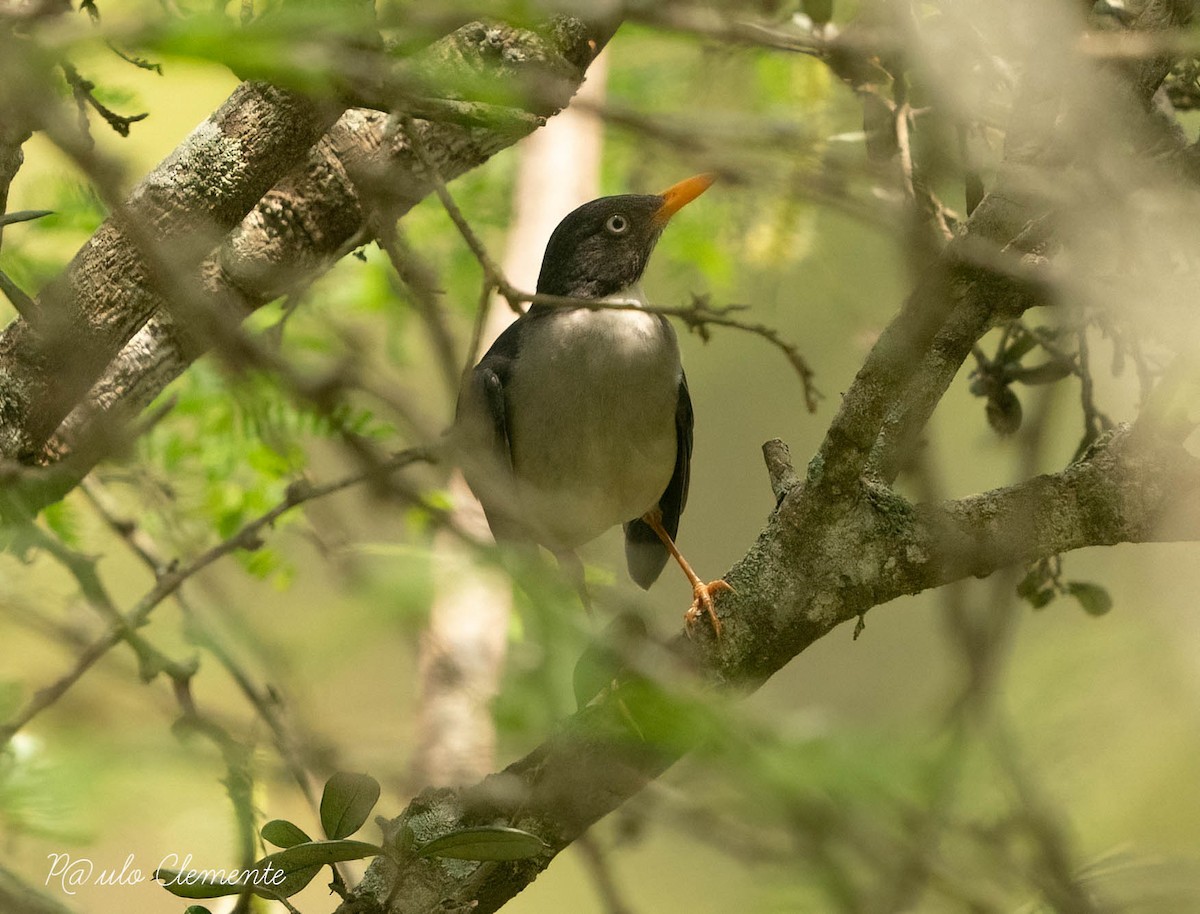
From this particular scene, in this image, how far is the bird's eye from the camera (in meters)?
5.01

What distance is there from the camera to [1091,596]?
130 inches

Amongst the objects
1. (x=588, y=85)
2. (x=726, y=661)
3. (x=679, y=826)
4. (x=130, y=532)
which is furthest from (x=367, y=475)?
(x=588, y=85)

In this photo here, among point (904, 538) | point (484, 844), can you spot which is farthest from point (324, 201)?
point (484, 844)

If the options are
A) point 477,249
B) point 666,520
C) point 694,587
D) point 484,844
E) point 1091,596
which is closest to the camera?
point 484,844

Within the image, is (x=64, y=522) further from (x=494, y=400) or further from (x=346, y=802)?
(x=346, y=802)

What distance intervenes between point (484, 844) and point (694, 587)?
77.7 inches

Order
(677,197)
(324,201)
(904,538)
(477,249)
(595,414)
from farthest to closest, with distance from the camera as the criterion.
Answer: (677,197) → (595,414) → (324,201) → (904,538) → (477,249)

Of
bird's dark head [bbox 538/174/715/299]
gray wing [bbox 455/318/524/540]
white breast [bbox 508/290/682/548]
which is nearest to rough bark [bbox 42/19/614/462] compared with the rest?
gray wing [bbox 455/318/524/540]

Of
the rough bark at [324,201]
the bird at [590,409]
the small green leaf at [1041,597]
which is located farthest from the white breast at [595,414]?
the small green leaf at [1041,597]

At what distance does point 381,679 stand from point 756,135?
1231mm

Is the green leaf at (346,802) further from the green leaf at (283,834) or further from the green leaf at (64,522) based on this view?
the green leaf at (64,522)

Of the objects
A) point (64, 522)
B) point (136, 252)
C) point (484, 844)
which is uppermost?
point (64, 522)

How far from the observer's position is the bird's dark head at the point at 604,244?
5012 mm

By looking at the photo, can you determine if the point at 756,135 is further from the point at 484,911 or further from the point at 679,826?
the point at 484,911
